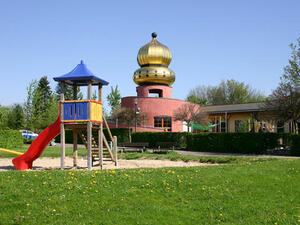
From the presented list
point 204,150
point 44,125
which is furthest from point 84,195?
point 44,125

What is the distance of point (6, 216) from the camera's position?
273 inches

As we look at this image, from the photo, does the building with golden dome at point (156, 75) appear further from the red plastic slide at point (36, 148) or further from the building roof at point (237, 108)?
the red plastic slide at point (36, 148)

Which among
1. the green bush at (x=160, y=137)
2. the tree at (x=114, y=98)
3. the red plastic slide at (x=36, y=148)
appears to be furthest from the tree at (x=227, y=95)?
the red plastic slide at (x=36, y=148)

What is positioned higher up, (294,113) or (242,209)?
(294,113)

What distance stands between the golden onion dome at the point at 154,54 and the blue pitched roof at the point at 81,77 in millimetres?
28093

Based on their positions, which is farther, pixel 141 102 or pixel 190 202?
pixel 141 102

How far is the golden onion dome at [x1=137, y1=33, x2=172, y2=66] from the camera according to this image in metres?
44.3

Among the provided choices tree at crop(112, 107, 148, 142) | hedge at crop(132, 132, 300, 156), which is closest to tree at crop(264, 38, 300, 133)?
hedge at crop(132, 132, 300, 156)

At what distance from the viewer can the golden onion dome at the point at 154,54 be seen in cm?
4428

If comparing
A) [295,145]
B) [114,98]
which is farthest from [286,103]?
[114,98]

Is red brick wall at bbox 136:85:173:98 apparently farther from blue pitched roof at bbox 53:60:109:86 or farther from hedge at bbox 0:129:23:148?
blue pitched roof at bbox 53:60:109:86

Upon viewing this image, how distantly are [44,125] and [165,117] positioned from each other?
18422 millimetres

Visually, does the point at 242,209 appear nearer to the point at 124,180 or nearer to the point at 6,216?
the point at 124,180

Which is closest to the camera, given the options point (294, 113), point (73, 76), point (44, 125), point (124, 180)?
point (124, 180)
